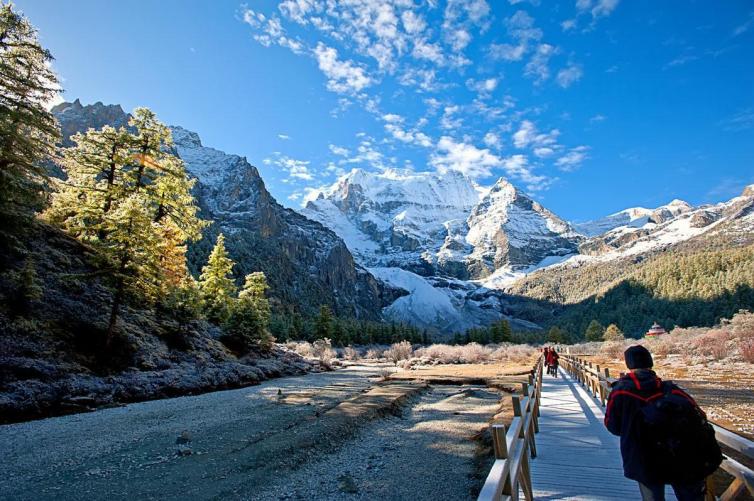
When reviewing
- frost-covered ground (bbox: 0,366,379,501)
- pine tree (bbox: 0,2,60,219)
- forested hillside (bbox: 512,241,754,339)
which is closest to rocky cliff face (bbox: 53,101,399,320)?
forested hillside (bbox: 512,241,754,339)

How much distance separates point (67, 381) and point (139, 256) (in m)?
5.49

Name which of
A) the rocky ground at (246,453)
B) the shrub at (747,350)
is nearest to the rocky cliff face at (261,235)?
the shrub at (747,350)

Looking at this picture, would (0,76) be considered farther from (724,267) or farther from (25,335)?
(724,267)

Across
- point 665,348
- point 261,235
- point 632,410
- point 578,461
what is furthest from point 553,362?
point 261,235

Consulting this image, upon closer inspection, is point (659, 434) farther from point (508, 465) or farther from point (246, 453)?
point (246, 453)

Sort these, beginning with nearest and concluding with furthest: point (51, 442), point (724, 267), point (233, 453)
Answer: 1. point (233, 453)
2. point (51, 442)
3. point (724, 267)

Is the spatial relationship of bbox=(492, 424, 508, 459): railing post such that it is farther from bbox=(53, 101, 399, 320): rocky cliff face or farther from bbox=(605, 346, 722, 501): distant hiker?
bbox=(53, 101, 399, 320): rocky cliff face

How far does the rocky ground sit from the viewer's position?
728cm

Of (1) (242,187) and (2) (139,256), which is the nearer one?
(2) (139,256)

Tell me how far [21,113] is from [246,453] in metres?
17.8

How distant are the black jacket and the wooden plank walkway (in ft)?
8.62

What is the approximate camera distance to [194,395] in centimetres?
1877

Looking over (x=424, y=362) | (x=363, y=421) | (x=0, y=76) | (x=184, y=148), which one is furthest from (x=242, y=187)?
(x=363, y=421)

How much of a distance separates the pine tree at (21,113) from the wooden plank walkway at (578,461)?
67.6ft
